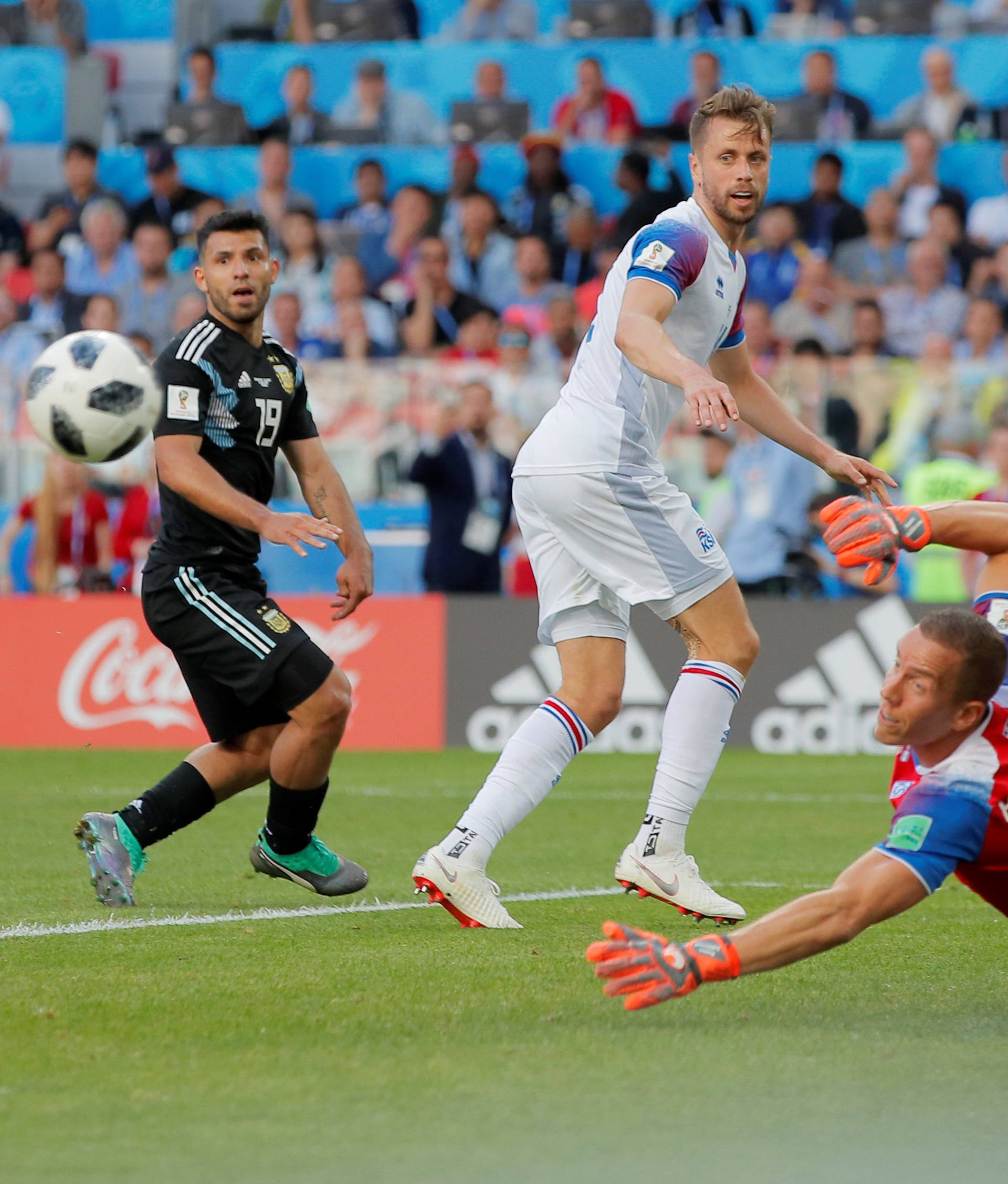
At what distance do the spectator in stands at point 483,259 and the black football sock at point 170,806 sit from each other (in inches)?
407

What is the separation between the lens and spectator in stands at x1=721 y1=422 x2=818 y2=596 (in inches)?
510

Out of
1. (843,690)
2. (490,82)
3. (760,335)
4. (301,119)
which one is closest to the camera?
(843,690)

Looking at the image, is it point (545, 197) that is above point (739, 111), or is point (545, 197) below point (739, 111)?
above

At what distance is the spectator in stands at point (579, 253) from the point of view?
622 inches

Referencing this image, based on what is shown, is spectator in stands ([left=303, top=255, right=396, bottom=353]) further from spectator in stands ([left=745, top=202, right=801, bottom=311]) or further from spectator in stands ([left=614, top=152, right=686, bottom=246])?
spectator in stands ([left=745, top=202, right=801, bottom=311])

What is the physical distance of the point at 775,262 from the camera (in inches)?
604

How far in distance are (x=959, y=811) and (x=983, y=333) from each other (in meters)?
10.5

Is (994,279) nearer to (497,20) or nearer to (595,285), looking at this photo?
(595,285)

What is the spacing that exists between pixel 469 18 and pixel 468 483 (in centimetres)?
865

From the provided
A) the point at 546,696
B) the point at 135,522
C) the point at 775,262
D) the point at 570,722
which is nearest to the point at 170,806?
the point at 570,722

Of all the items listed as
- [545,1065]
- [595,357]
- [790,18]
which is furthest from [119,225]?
[545,1065]

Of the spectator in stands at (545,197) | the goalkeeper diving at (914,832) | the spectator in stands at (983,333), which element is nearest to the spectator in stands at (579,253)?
the spectator in stands at (545,197)

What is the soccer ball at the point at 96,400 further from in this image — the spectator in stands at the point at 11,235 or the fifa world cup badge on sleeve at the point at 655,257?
the spectator in stands at the point at 11,235

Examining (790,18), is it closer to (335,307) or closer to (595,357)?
(335,307)
